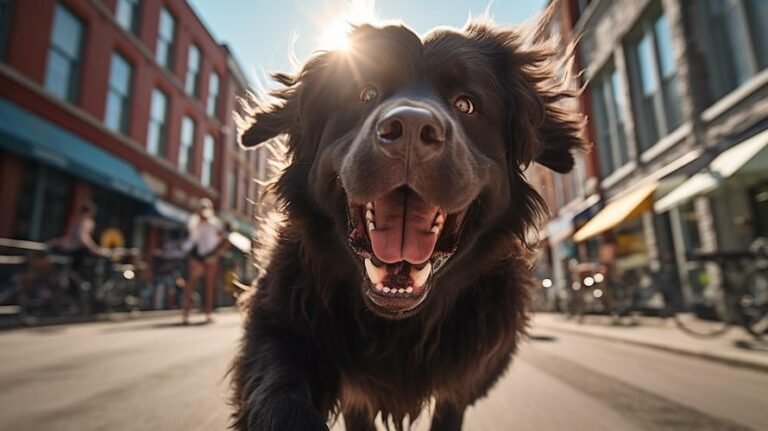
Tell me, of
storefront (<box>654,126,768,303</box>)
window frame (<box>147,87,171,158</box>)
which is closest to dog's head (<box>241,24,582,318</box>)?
storefront (<box>654,126,768,303</box>)

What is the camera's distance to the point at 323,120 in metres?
2.47

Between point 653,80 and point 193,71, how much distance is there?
60.2 ft

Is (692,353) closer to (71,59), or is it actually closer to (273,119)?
(273,119)

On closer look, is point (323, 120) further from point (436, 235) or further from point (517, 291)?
point (517, 291)

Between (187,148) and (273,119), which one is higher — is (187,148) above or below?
above

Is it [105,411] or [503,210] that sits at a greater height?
[503,210]

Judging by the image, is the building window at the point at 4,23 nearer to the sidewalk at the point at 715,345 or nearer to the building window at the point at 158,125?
the building window at the point at 158,125

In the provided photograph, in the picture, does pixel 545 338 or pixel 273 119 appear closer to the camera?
pixel 273 119

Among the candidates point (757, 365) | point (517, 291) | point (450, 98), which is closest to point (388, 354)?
point (517, 291)

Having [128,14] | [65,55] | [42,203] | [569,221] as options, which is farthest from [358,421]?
[128,14]

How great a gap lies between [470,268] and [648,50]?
509 inches

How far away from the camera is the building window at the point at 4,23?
11.6 meters

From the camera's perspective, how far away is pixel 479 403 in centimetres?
335

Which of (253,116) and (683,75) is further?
(683,75)
